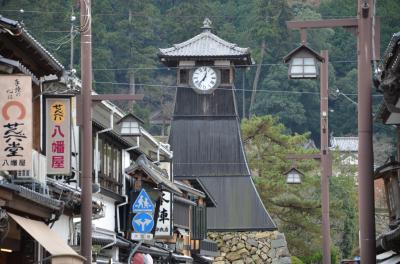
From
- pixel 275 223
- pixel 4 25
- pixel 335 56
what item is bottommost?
pixel 275 223

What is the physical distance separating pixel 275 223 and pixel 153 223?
34.1m

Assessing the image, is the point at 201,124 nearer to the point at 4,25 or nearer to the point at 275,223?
the point at 275,223

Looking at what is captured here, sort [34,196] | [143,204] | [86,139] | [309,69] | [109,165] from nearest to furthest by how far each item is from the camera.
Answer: [309,69], [34,196], [86,139], [143,204], [109,165]

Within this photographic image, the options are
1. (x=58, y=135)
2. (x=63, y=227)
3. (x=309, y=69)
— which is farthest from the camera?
(x=63, y=227)

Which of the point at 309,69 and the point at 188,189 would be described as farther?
the point at 188,189

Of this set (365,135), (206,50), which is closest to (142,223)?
(365,135)

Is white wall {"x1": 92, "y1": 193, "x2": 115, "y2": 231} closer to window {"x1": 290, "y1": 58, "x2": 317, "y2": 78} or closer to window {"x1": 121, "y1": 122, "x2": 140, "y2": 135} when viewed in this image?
window {"x1": 121, "y1": 122, "x2": 140, "y2": 135}

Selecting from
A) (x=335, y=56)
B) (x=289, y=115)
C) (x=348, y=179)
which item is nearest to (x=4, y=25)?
(x=348, y=179)

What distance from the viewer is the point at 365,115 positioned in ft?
69.9

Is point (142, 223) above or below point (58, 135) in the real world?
below

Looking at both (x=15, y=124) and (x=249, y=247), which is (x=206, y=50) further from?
(x=15, y=124)

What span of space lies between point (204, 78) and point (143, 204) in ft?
120

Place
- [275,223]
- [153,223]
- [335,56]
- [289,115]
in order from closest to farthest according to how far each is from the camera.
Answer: [153,223] → [275,223] → [289,115] → [335,56]

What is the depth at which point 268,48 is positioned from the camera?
398ft
